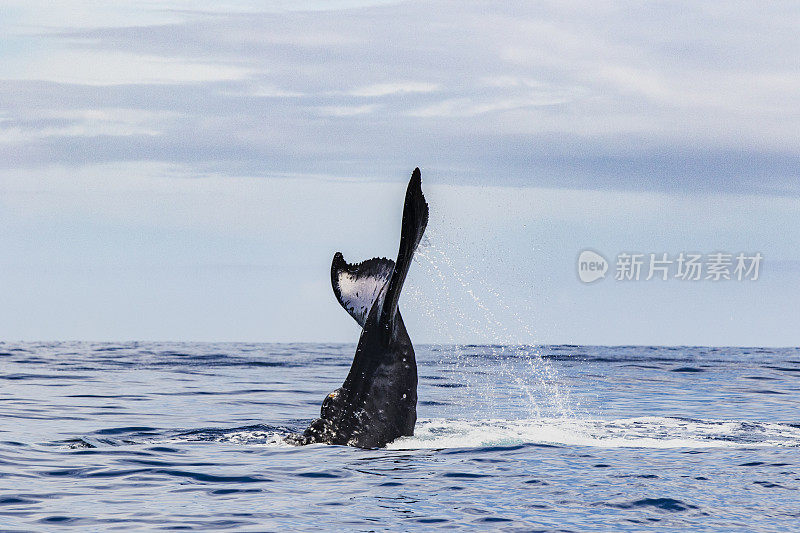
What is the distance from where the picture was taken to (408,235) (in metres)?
10.4

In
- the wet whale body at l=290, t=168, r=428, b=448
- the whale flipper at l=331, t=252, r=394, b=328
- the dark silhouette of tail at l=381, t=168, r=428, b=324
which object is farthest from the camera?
the whale flipper at l=331, t=252, r=394, b=328

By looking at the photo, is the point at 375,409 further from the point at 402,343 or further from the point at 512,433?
the point at 512,433

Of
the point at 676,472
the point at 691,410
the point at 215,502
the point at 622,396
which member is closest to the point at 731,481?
the point at 676,472

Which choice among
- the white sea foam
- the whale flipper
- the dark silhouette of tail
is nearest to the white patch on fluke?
the whale flipper

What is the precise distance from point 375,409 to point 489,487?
1.86 m

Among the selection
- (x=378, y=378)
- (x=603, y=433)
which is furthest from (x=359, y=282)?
(x=603, y=433)

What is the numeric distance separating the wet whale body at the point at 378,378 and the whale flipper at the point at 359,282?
0.04ft

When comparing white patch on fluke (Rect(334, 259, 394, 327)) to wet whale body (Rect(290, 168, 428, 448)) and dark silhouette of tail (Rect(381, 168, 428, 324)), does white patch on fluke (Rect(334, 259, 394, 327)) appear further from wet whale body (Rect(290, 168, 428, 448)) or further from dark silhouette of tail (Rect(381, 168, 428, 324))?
dark silhouette of tail (Rect(381, 168, 428, 324))

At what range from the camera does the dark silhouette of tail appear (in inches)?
399

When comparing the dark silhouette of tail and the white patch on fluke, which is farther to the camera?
the white patch on fluke

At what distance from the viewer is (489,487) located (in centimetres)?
938

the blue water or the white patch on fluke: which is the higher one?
the white patch on fluke

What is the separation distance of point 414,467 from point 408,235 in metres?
2.30

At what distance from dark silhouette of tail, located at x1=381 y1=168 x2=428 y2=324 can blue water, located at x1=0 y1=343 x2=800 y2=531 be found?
1558mm
